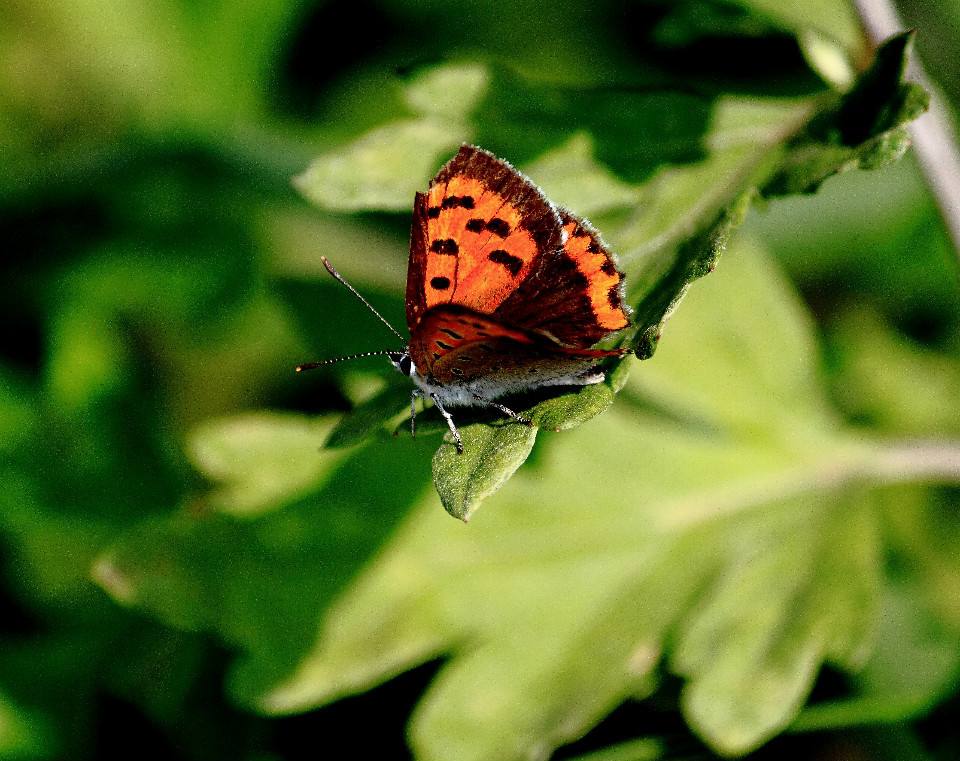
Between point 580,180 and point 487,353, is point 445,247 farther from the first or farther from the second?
point 580,180

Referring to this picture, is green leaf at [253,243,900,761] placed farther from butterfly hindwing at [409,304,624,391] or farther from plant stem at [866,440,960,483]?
butterfly hindwing at [409,304,624,391]

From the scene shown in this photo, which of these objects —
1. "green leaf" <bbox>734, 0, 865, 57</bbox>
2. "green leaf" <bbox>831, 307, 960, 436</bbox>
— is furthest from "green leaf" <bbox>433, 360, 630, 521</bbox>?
"green leaf" <bbox>831, 307, 960, 436</bbox>

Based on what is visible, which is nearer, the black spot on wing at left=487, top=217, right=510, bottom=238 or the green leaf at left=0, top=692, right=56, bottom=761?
the black spot on wing at left=487, top=217, right=510, bottom=238

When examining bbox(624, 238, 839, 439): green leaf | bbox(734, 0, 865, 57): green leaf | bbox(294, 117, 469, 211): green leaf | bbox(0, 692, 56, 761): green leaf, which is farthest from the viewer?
bbox(624, 238, 839, 439): green leaf

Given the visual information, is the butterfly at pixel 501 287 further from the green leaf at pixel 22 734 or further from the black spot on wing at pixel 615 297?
the green leaf at pixel 22 734

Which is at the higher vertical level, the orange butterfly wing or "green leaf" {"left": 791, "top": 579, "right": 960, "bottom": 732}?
the orange butterfly wing

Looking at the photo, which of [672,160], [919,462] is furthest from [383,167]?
[919,462]

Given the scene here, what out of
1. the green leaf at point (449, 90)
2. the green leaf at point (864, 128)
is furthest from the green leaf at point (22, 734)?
the green leaf at point (864, 128)
